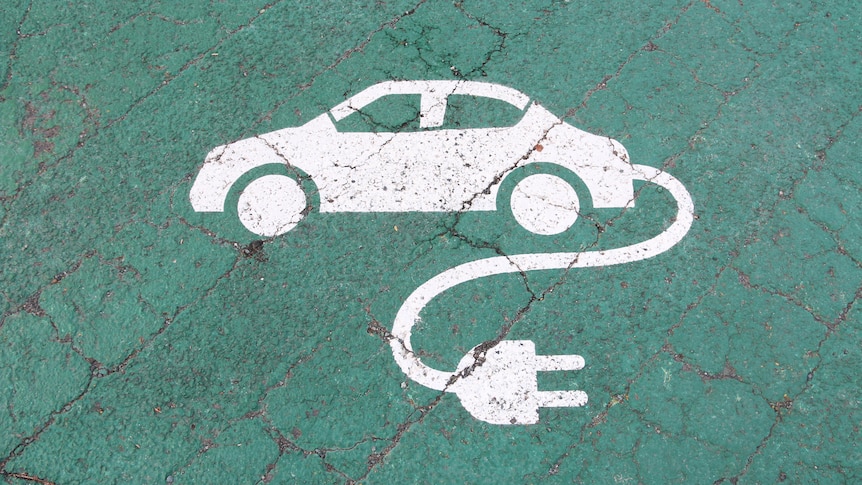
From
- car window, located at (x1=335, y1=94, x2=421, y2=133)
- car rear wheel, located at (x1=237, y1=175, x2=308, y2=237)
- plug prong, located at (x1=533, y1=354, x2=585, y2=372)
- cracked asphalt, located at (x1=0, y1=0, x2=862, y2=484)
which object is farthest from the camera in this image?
car window, located at (x1=335, y1=94, x2=421, y2=133)

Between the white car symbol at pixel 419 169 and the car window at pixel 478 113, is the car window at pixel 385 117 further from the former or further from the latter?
the car window at pixel 478 113

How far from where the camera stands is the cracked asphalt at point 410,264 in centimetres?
328

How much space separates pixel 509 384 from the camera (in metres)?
3.38

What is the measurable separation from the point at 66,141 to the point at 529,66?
3.09 m

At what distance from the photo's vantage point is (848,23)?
4344 mm

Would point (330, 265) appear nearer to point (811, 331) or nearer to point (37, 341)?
point (37, 341)

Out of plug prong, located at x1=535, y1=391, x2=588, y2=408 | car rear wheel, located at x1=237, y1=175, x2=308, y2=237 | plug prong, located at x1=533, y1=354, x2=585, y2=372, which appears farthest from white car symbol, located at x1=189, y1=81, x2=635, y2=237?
plug prong, located at x1=535, y1=391, x2=588, y2=408

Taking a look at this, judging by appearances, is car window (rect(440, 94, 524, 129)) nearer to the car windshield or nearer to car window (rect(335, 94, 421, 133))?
the car windshield

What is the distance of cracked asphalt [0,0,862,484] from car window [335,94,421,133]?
0.8 inches

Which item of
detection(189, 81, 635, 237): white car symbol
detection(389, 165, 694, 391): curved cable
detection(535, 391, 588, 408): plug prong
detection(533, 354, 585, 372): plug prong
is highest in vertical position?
detection(189, 81, 635, 237): white car symbol

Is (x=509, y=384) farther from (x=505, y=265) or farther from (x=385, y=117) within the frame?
(x=385, y=117)

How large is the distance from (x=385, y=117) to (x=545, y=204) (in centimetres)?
119

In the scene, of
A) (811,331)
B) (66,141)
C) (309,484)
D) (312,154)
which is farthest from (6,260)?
(811,331)

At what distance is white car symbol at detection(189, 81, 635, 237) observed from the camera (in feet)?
12.3
